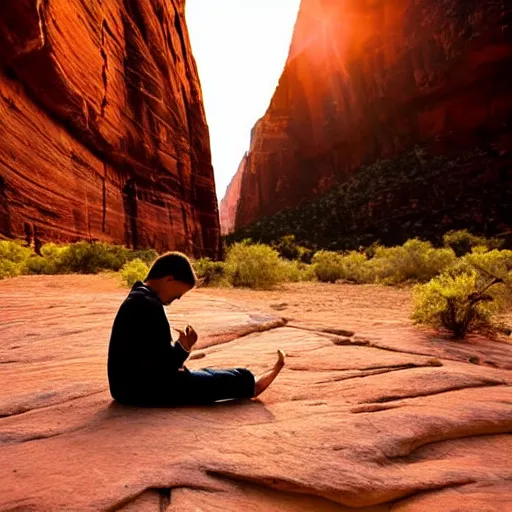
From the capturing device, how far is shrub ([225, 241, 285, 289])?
1249cm

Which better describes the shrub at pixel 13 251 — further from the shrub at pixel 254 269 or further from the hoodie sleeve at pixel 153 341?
the hoodie sleeve at pixel 153 341

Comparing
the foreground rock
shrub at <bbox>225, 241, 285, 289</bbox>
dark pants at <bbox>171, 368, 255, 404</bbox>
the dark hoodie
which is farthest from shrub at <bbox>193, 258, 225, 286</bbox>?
the dark hoodie

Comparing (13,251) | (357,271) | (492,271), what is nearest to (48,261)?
(13,251)

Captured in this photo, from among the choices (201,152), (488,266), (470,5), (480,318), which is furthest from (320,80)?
(480,318)

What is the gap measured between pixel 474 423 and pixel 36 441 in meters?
2.49

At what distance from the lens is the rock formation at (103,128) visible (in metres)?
14.8

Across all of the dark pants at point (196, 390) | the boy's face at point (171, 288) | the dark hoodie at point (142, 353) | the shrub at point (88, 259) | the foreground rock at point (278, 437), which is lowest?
the foreground rock at point (278, 437)

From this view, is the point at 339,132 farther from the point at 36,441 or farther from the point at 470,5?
the point at 36,441

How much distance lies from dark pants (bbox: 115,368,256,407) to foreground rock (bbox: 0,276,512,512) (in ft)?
0.23

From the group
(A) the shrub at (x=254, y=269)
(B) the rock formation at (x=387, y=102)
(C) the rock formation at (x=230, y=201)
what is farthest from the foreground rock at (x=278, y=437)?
(C) the rock formation at (x=230, y=201)

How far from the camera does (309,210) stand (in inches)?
1937

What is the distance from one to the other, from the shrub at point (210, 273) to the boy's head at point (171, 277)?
949cm

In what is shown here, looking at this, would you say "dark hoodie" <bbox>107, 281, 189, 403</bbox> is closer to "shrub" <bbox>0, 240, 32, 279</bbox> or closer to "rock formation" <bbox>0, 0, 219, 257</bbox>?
"shrub" <bbox>0, 240, 32, 279</bbox>

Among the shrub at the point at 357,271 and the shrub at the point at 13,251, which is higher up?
the shrub at the point at 13,251
